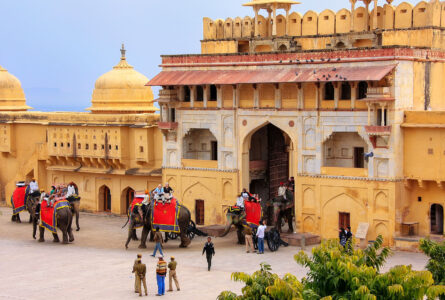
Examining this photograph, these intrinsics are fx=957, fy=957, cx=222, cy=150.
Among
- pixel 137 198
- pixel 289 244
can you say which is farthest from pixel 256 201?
pixel 137 198

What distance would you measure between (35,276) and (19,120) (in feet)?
51.3

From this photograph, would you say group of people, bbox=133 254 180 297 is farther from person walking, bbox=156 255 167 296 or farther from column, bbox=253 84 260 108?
column, bbox=253 84 260 108

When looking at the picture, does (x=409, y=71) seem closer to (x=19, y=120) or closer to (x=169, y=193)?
(x=169, y=193)

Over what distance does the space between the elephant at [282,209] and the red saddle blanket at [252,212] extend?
28.1 inches

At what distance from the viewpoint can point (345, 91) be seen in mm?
29797

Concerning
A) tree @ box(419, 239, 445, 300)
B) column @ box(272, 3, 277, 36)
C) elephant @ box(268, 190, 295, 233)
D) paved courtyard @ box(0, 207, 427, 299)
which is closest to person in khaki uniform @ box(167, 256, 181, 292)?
paved courtyard @ box(0, 207, 427, 299)

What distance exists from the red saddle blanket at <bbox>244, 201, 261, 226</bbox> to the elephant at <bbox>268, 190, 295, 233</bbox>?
713 mm

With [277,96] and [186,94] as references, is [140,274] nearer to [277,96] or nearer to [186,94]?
[277,96]

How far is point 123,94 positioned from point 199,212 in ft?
28.9

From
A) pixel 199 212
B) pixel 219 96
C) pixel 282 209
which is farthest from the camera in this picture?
pixel 199 212

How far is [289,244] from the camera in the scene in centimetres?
2917

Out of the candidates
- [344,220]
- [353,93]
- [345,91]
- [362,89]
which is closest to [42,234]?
[344,220]

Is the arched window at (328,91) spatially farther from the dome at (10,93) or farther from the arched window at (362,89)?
the dome at (10,93)

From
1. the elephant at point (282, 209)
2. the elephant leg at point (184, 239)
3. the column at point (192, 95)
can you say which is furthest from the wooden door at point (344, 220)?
the column at point (192, 95)
